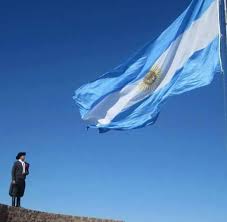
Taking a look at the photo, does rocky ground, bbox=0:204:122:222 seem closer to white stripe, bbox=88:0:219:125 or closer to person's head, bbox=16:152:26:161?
person's head, bbox=16:152:26:161

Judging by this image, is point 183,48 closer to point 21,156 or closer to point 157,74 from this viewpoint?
point 157,74

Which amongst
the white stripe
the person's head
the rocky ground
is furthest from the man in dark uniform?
the white stripe

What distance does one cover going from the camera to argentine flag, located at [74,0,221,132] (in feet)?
41.1

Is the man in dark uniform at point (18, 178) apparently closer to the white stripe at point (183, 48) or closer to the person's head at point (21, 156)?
the person's head at point (21, 156)

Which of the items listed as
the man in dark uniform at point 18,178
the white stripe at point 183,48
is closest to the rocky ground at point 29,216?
the man in dark uniform at point 18,178

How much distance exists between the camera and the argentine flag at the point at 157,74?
12.5 meters

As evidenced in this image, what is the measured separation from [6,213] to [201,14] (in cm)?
618

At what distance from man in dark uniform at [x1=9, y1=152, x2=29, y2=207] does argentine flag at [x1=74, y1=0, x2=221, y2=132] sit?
2311 mm

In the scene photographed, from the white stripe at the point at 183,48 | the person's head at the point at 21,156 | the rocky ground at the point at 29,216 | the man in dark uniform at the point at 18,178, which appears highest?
the white stripe at the point at 183,48

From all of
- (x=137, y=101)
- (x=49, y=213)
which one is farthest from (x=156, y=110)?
(x=49, y=213)

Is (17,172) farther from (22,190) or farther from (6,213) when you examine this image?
(6,213)

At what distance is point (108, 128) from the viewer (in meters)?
13.4

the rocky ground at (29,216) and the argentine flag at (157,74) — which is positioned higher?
the argentine flag at (157,74)

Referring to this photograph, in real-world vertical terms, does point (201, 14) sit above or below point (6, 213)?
above
